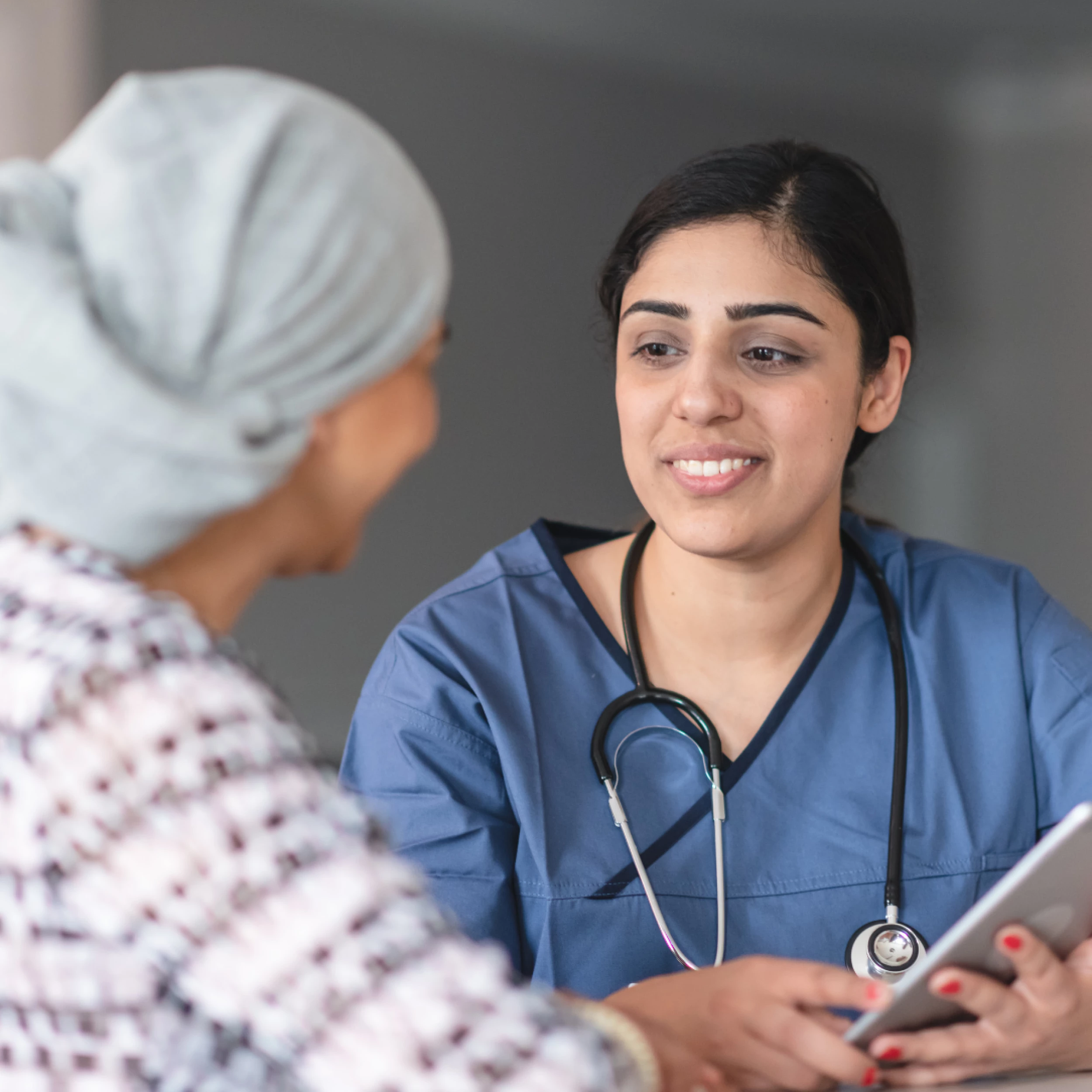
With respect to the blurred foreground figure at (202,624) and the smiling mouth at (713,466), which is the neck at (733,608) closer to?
the smiling mouth at (713,466)

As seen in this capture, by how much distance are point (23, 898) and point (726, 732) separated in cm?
85

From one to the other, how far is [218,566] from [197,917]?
0.22 meters

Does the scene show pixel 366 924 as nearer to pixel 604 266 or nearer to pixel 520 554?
pixel 520 554

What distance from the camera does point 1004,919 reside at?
2.85ft

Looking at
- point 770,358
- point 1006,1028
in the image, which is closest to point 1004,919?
point 1006,1028

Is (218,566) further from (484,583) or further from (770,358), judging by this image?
(770,358)

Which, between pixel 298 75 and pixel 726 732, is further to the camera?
pixel 298 75

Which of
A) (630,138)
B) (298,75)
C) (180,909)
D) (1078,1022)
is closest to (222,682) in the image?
(180,909)

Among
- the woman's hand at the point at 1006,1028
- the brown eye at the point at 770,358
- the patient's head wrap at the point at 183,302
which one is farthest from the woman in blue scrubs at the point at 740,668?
the patient's head wrap at the point at 183,302

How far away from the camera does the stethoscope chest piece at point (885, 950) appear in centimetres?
120

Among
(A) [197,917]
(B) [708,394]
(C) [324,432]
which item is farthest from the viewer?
(B) [708,394]

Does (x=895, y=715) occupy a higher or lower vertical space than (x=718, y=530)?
lower

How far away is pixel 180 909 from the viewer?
601 mm

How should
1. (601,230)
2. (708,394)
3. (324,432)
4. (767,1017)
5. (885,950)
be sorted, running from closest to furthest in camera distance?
(324,432), (767,1017), (885,950), (708,394), (601,230)
